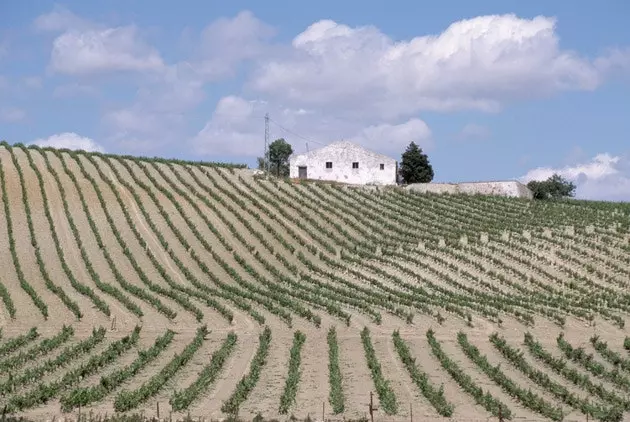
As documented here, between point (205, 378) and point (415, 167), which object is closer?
point (205, 378)

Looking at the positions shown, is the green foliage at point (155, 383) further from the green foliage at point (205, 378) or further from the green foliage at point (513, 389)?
the green foliage at point (513, 389)

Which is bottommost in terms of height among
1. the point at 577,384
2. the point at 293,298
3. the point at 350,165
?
the point at 577,384

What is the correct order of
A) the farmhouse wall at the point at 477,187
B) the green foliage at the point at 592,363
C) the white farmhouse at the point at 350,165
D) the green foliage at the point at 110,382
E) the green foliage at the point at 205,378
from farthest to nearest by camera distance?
the white farmhouse at the point at 350,165
the farmhouse wall at the point at 477,187
the green foliage at the point at 592,363
the green foliage at the point at 205,378
the green foliage at the point at 110,382

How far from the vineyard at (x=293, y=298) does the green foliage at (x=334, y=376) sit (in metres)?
0.07

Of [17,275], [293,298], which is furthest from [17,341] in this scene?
[293,298]

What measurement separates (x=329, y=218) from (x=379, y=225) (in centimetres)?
285

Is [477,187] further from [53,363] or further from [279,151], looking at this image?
[53,363]

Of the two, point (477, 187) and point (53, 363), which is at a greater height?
point (477, 187)

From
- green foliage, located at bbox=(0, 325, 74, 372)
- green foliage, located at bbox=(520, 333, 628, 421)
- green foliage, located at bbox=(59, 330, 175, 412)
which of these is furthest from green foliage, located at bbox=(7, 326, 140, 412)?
green foliage, located at bbox=(520, 333, 628, 421)

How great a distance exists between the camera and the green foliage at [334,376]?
60.5ft

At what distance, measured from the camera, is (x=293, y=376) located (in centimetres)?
2095

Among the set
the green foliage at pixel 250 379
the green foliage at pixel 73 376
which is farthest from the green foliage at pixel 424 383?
the green foliage at pixel 73 376

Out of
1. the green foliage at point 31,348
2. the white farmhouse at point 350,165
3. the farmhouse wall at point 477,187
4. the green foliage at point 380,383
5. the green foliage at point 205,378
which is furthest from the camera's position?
the white farmhouse at point 350,165

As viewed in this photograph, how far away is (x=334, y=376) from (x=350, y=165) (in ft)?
148
